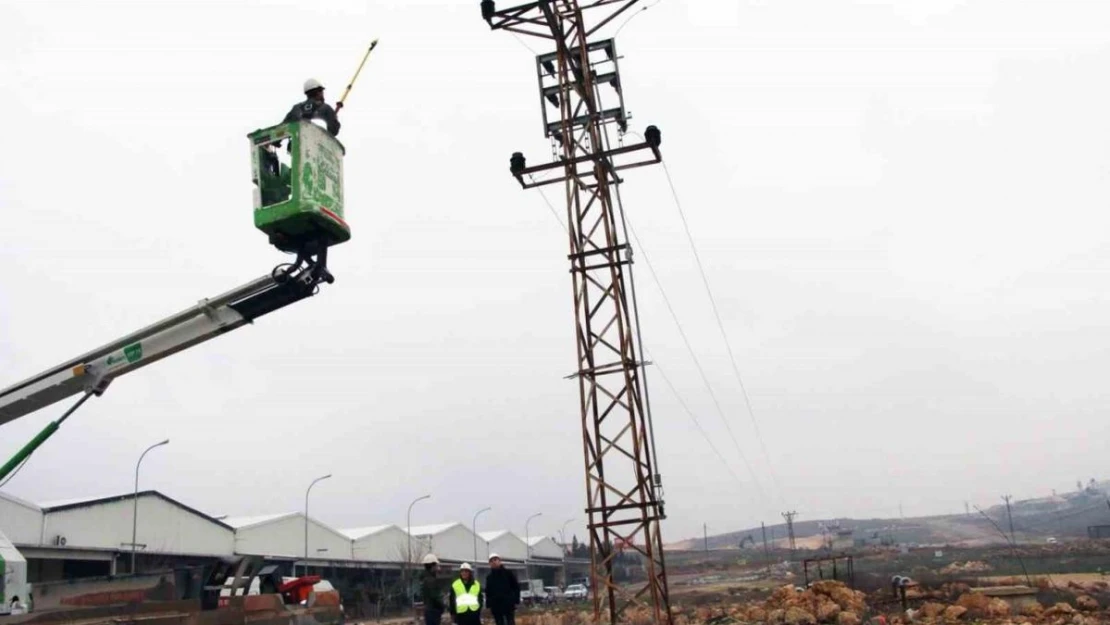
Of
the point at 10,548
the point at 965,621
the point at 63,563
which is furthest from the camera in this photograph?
the point at 63,563

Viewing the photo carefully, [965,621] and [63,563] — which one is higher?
[63,563]

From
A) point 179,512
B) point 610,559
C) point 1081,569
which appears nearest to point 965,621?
point 610,559

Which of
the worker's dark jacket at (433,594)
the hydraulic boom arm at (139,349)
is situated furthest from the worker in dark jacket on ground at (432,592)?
the hydraulic boom arm at (139,349)

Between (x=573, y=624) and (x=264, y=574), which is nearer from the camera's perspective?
(x=264, y=574)

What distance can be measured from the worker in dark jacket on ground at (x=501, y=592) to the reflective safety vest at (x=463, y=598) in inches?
23.4

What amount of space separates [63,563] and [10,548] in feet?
107

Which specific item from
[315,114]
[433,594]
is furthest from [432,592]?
[315,114]

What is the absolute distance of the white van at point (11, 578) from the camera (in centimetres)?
1246

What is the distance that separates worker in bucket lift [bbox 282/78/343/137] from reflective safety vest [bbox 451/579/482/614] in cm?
538

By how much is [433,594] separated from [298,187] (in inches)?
202

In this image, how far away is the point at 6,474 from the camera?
34.8 ft

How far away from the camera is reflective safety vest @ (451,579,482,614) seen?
423 inches

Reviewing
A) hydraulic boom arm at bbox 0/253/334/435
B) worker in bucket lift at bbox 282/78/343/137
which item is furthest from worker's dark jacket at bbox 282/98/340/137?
hydraulic boom arm at bbox 0/253/334/435

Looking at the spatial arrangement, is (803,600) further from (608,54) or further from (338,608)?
(338,608)
